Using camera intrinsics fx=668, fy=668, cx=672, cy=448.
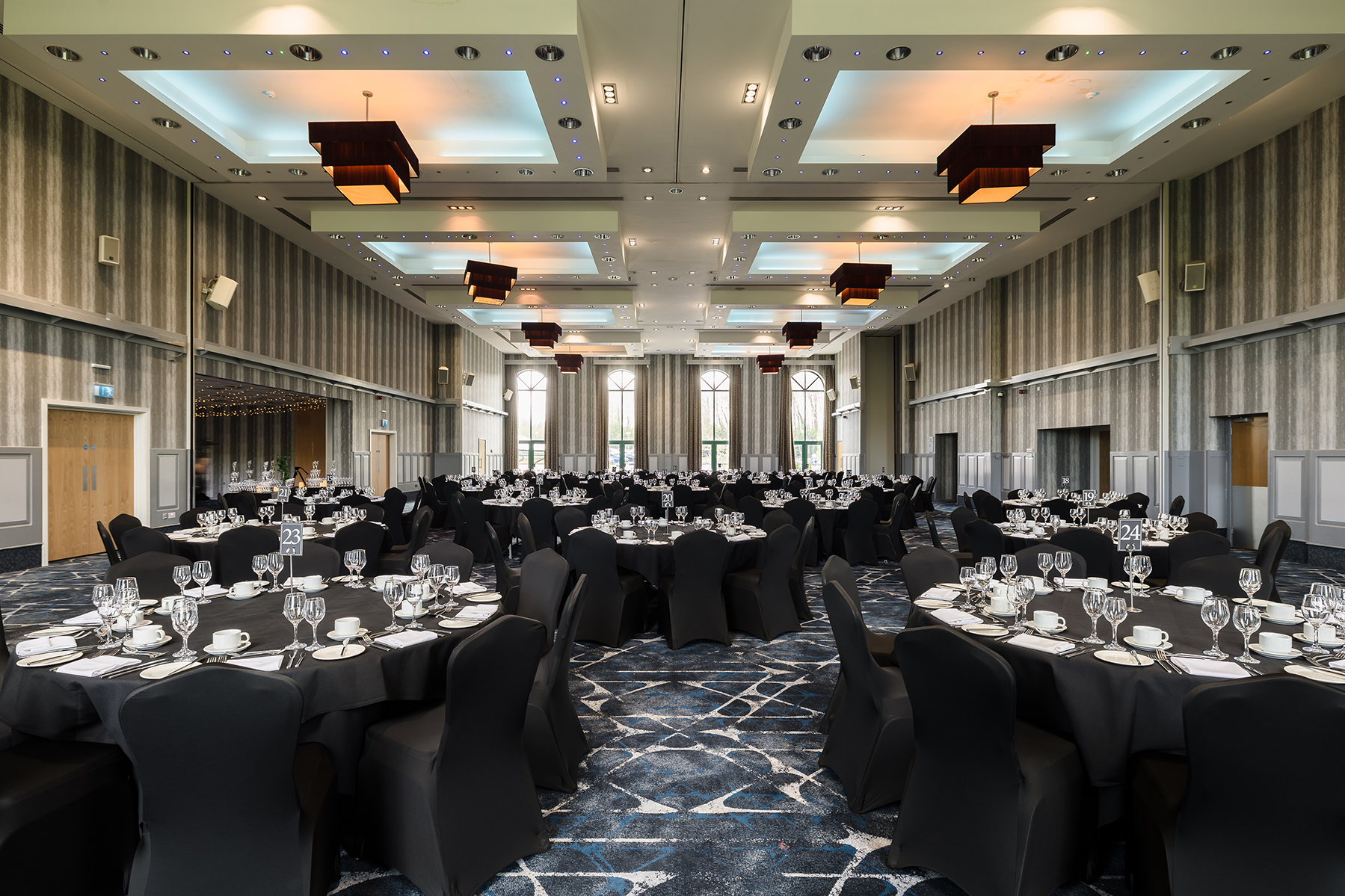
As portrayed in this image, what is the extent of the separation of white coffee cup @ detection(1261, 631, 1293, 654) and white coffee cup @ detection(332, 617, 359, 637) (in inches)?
146

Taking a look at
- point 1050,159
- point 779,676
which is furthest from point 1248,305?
point 779,676

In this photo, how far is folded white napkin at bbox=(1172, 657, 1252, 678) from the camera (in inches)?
95.7

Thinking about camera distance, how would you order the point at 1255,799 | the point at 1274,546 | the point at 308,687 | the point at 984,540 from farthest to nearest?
the point at 984,540, the point at 1274,546, the point at 308,687, the point at 1255,799

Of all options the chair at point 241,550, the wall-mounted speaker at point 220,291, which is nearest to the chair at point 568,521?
the chair at point 241,550

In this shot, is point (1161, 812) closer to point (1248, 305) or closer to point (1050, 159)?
point (1050, 159)

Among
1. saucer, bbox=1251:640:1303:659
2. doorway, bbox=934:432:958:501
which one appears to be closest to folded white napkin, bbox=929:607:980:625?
saucer, bbox=1251:640:1303:659

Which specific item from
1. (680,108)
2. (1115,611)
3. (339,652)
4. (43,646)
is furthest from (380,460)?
(1115,611)

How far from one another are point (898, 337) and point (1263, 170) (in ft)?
47.0

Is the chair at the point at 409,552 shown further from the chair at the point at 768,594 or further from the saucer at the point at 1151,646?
the saucer at the point at 1151,646

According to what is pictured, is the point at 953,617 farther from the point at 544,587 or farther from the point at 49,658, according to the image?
the point at 49,658

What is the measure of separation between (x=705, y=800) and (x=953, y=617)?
4.89 feet

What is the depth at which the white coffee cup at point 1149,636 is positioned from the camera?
A: 2.71 metres

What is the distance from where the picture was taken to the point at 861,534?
9.56 metres

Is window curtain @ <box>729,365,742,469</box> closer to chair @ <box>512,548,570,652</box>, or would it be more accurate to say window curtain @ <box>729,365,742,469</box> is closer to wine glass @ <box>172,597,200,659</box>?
chair @ <box>512,548,570,652</box>
